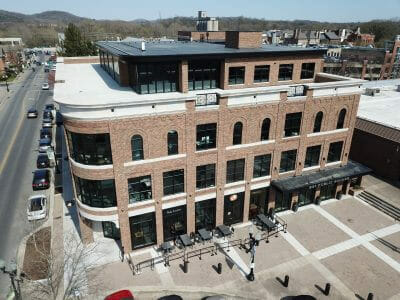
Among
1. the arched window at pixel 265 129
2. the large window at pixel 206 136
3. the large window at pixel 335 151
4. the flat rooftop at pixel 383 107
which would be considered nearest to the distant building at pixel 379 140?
the flat rooftop at pixel 383 107

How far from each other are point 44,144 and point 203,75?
27.7 metres

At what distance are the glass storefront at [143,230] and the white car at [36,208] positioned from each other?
954 centimetres

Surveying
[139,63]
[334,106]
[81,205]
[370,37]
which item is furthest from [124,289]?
[370,37]

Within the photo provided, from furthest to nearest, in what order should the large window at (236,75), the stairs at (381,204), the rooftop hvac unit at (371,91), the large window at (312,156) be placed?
the rooftop hvac unit at (371,91) < the stairs at (381,204) < the large window at (312,156) < the large window at (236,75)

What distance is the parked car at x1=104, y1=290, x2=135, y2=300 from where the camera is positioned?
1872 cm

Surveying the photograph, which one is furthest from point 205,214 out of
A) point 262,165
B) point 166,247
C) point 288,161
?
point 288,161

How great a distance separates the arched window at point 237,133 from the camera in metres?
23.7

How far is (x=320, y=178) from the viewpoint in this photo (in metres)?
27.9

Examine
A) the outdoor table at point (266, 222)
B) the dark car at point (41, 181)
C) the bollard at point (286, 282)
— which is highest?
the dark car at point (41, 181)

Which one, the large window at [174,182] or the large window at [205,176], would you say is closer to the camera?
the large window at [174,182]

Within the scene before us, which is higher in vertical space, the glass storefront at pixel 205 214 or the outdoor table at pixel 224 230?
the glass storefront at pixel 205 214

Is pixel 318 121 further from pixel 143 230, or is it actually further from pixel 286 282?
pixel 143 230

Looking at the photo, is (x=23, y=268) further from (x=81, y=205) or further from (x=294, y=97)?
(x=294, y=97)

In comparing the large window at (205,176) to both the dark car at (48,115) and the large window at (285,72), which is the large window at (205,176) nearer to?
the large window at (285,72)
